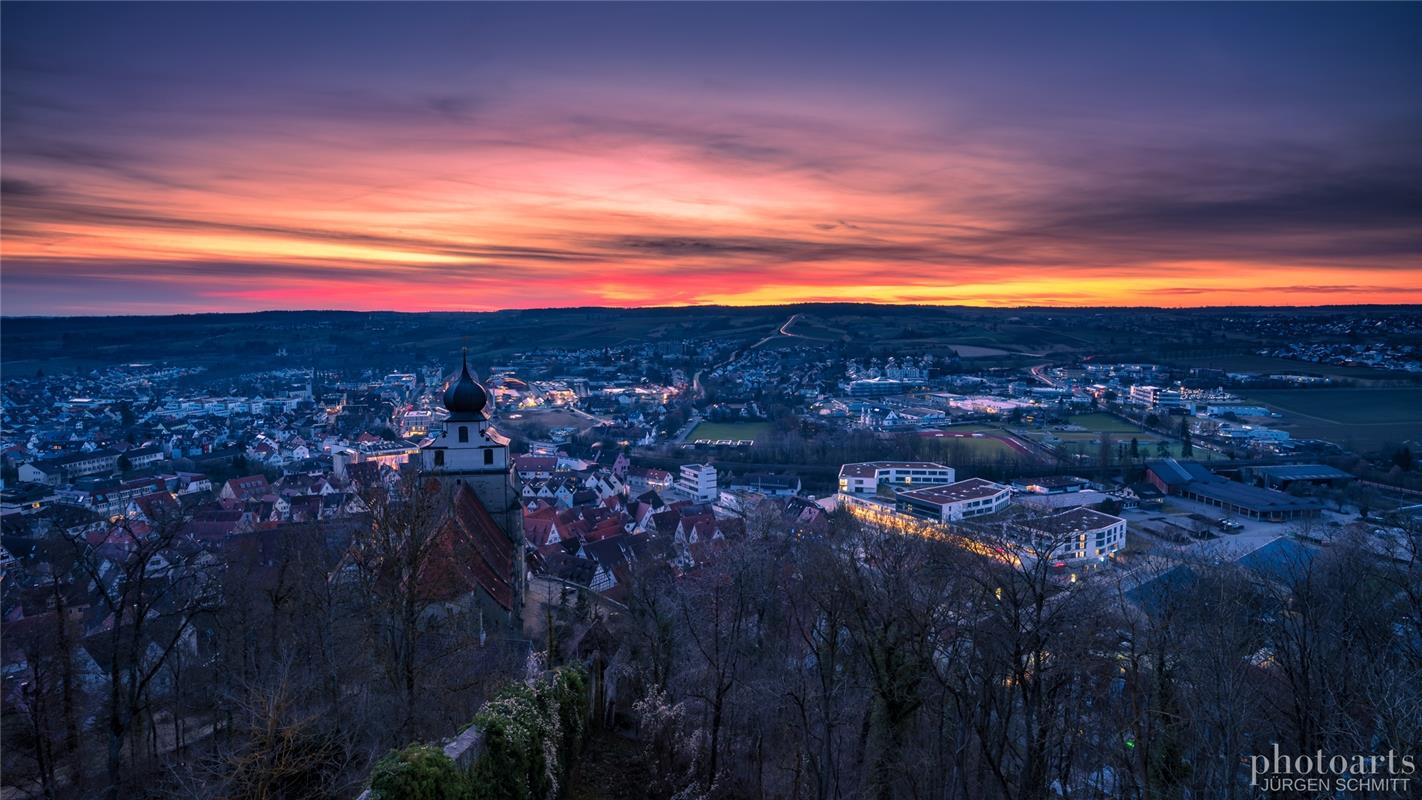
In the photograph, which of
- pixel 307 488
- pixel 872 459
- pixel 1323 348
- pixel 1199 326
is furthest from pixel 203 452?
pixel 1199 326

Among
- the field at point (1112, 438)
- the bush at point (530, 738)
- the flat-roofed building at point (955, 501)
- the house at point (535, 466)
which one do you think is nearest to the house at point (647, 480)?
the house at point (535, 466)

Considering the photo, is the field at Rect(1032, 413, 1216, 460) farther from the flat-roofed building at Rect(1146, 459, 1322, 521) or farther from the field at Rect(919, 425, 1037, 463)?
the flat-roofed building at Rect(1146, 459, 1322, 521)

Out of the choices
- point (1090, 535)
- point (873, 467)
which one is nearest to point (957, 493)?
point (1090, 535)

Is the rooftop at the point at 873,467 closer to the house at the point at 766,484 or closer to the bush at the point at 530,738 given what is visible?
the house at the point at 766,484

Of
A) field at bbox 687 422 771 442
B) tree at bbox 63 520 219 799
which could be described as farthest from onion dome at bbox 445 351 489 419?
field at bbox 687 422 771 442

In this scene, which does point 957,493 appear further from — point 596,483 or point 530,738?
point 530,738

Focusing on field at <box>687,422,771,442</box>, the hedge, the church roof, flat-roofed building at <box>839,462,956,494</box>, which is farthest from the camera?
field at <box>687,422,771,442</box>
